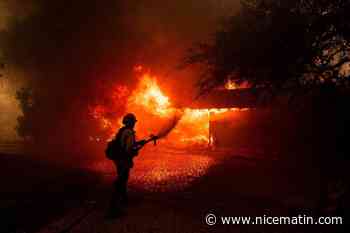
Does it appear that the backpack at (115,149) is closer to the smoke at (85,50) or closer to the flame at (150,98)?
the smoke at (85,50)

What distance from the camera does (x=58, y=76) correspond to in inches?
1123

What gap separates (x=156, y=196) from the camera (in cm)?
860

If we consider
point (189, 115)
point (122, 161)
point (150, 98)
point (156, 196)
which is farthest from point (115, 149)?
point (150, 98)

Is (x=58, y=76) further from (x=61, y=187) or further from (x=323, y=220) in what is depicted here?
(x=323, y=220)

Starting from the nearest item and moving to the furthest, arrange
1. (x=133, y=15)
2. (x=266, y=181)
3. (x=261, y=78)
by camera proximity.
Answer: (x=261, y=78)
(x=266, y=181)
(x=133, y=15)

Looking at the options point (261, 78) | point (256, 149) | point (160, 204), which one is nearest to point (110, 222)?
point (160, 204)

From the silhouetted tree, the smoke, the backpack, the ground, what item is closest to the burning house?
the smoke

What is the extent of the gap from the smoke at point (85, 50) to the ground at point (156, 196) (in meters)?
12.0

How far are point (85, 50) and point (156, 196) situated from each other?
23.3 m

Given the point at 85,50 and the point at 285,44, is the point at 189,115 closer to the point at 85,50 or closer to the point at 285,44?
the point at 85,50

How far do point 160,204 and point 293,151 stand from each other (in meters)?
12.6

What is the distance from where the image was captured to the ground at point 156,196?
6133 mm

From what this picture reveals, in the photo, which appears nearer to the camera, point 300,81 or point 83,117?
point 300,81

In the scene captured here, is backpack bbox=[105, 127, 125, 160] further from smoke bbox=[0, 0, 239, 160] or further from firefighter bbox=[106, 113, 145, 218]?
smoke bbox=[0, 0, 239, 160]
